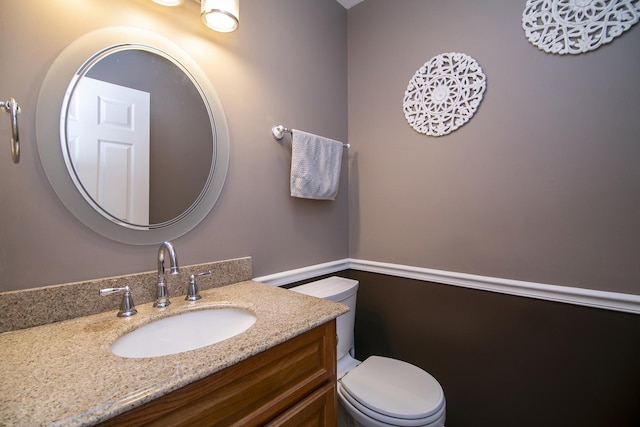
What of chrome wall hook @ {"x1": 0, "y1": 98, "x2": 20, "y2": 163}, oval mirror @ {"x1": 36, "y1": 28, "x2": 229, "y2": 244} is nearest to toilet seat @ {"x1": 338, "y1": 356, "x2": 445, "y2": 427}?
oval mirror @ {"x1": 36, "y1": 28, "x2": 229, "y2": 244}

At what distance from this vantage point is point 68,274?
0.81m

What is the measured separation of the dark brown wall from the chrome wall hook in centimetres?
159

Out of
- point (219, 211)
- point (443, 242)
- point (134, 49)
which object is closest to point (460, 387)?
point (443, 242)

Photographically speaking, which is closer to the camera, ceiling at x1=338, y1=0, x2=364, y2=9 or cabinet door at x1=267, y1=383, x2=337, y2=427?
cabinet door at x1=267, y1=383, x2=337, y2=427

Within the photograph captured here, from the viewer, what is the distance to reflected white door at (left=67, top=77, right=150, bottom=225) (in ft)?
2.71

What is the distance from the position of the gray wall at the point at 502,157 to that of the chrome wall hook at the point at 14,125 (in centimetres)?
146

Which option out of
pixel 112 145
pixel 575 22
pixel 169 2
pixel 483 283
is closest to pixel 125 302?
pixel 112 145

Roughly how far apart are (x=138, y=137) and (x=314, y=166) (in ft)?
2.55

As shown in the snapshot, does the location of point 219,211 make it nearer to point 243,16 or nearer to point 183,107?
point 183,107

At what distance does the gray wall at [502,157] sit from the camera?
3.32 ft

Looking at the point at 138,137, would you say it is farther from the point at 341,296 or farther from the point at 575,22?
the point at 575,22

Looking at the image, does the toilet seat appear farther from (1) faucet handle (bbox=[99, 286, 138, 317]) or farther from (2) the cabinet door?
(1) faucet handle (bbox=[99, 286, 138, 317])

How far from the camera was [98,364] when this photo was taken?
0.56 m

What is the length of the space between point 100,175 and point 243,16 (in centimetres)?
92
